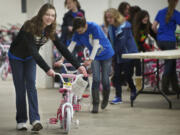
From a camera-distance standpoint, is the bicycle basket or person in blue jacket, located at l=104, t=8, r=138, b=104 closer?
the bicycle basket

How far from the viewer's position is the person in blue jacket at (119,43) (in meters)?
7.91

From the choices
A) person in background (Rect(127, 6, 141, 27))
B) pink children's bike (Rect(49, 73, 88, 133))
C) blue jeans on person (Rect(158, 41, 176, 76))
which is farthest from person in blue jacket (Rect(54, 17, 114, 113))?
person in background (Rect(127, 6, 141, 27))

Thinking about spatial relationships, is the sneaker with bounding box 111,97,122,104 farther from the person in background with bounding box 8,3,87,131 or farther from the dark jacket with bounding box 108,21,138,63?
the person in background with bounding box 8,3,87,131

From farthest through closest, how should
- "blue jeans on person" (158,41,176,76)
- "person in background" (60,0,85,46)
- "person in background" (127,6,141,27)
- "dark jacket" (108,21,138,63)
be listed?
"person in background" (127,6,141,27) → "person in background" (60,0,85,46) → "blue jeans on person" (158,41,176,76) → "dark jacket" (108,21,138,63)

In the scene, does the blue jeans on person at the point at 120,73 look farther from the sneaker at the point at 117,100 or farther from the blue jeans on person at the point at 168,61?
the blue jeans on person at the point at 168,61

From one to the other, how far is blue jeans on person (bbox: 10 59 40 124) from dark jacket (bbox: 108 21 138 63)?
2437 mm

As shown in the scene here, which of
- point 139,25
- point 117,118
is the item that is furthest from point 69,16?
point 117,118

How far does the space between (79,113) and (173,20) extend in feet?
8.03

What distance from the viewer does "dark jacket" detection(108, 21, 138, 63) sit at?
26.5 feet

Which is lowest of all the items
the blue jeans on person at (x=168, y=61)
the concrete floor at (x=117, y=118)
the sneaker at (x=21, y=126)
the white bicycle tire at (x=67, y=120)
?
the concrete floor at (x=117, y=118)

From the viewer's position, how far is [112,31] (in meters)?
8.05

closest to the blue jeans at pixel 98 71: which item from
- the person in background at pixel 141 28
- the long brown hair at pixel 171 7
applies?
the long brown hair at pixel 171 7

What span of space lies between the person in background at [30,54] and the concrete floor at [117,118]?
0.73ft

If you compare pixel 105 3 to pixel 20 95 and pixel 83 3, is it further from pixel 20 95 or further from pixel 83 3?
pixel 20 95
